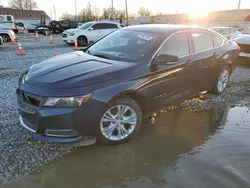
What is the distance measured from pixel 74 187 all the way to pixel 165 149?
139 cm

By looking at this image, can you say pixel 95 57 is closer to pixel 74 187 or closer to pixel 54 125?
pixel 54 125

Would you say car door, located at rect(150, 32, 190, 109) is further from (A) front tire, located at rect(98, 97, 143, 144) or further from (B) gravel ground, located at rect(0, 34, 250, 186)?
(B) gravel ground, located at rect(0, 34, 250, 186)

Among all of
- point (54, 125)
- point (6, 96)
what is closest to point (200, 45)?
point (54, 125)

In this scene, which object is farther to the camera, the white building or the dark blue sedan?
the white building

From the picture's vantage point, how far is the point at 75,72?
3355 millimetres

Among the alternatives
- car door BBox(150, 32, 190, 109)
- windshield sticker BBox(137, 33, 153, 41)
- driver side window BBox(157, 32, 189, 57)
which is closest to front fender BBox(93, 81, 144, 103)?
car door BBox(150, 32, 190, 109)

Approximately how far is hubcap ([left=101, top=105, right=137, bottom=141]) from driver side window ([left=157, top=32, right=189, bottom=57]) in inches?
43.4

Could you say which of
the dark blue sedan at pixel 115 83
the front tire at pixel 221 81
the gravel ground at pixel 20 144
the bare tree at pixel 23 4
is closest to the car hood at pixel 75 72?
the dark blue sedan at pixel 115 83

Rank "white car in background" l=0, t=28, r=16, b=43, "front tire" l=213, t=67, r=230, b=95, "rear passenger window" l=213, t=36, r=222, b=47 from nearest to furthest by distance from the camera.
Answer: "rear passenger window" l=213, t=36, r=222, b=47 → "front tire" l=213, t=67, r=230, b=95 → "white car in background" l=0, t=28, r=16, b=43

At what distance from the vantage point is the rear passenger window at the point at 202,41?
15.4 ft

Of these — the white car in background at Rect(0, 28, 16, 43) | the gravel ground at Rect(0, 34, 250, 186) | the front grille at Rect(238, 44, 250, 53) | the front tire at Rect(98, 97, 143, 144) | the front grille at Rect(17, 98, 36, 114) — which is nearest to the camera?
the gravel ground at Rect(0, 34, 250, 186)

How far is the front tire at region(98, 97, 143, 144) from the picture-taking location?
3.37 metres

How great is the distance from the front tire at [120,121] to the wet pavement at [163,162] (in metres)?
0.13

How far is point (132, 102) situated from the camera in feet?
11.6
